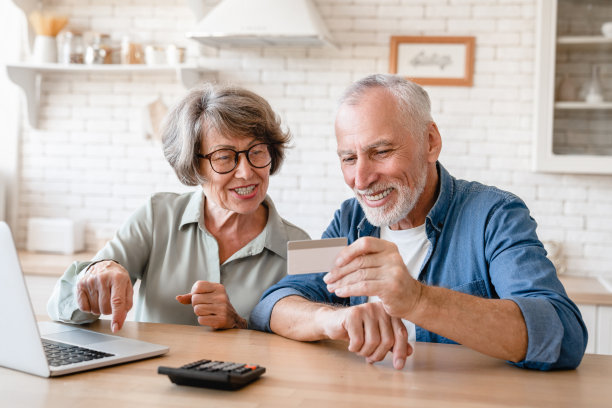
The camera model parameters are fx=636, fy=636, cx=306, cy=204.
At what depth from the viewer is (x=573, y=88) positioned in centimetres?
326

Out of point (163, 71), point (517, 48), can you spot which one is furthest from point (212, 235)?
point (517, 48)

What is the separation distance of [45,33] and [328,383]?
A: 329 centimetres

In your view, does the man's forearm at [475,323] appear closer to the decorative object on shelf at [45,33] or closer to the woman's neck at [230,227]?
the woman's neck at [230,227]

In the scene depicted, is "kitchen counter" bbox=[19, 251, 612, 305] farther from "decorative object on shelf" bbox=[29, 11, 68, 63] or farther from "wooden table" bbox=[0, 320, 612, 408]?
"wooden table" bbox=[0, 320, 612, 408]

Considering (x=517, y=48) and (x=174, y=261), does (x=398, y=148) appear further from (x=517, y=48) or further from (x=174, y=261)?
(x=517, y=48)

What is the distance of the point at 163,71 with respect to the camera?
3744mm

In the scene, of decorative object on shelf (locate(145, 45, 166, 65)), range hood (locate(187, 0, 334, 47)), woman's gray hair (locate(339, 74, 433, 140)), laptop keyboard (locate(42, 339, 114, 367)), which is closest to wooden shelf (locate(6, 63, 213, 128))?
decorative object on shelf (locate(145, 45, 166, 65))

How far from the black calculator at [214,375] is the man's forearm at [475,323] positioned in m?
0.36

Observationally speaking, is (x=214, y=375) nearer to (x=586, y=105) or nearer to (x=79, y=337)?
(x=79, y=337)

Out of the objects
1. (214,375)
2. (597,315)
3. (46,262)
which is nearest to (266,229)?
(214,375)

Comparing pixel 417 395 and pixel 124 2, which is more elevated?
pixel 124 2

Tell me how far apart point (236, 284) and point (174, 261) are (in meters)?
0.22

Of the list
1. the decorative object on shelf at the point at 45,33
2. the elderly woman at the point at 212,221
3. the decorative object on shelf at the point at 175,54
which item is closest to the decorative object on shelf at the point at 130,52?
the decorative object on shelf at the point at 175,54

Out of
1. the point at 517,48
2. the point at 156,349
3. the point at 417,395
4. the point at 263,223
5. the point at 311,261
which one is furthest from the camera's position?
the point at 517,48
